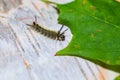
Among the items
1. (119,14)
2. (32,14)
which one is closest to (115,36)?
(119,14)

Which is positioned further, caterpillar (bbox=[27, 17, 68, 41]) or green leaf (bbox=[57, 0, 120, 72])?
caterpillar (bbox=[27, 17, 68, 41])

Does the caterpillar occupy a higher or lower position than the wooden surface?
higher

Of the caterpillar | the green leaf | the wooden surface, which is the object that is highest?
the green leaf

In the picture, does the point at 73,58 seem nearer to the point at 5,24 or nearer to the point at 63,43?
the point at 63,43
